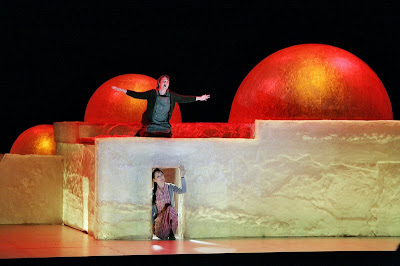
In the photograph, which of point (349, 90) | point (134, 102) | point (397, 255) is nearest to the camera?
point (397, 255)

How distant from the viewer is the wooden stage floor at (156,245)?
43.1 ft

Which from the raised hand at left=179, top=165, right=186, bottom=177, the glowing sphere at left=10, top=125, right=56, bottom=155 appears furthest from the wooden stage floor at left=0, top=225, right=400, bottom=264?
the glowing sphere at left=10, top=125, right=56, bottom=155

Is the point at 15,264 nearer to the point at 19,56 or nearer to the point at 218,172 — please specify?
the point at 218,172

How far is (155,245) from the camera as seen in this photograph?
1410cm

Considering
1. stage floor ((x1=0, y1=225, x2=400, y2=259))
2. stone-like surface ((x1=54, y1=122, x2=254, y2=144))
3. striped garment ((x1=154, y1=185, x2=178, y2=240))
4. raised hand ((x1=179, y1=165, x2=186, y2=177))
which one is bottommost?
stage floor ((x1=0, y1=225, x2=400, y2=259))

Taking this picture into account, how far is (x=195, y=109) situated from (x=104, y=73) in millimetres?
2694

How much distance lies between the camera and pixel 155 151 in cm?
1489

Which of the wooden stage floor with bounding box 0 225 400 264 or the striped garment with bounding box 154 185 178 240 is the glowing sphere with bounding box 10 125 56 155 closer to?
the wooden stage floor with bounding box 0 225 400 264

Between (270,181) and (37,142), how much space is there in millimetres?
8810

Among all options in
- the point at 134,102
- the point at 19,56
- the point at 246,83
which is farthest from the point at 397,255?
the point at 19,56

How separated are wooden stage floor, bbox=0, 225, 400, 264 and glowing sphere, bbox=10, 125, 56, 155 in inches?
249

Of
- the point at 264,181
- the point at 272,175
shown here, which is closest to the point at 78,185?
the point at 264,181

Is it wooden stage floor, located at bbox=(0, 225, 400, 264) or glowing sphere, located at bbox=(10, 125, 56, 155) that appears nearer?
wooden stage floor, located at bbox=(0, 225, 400, 264)

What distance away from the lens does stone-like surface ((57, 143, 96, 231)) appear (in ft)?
50.3
